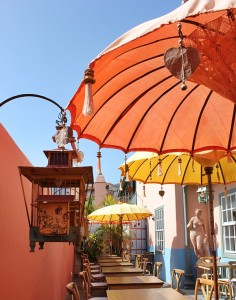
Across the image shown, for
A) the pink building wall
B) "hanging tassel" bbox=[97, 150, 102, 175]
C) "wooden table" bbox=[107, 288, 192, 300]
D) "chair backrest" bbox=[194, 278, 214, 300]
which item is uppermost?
"hanging tassel" bbox=[97, 150, 102, 175]

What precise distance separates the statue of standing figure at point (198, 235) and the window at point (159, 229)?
298 centimetres

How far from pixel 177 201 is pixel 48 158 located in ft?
29.9

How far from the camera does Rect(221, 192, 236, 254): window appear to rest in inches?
364

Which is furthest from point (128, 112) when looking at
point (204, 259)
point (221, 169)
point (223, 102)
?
point (204, 259)

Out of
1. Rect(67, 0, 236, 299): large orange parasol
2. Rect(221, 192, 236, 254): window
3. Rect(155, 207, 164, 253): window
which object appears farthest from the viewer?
Rect(155, 207, 164, 253): window

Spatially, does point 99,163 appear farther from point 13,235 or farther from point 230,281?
point 230,281

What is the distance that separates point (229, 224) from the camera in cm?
943

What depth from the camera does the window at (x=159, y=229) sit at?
13602 millimetres

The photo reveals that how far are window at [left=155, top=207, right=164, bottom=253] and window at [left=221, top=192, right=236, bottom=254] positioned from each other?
153 inches

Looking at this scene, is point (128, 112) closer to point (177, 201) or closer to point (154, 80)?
point (154, 80)

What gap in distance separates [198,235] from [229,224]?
48.8 inches

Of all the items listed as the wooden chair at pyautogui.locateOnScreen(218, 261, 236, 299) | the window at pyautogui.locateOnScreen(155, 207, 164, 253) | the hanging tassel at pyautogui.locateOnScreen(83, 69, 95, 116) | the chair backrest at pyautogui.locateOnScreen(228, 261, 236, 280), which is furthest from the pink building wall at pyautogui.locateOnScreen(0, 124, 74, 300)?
the window at pyautogui.locateOnScreen(155, 207, 164, 253)

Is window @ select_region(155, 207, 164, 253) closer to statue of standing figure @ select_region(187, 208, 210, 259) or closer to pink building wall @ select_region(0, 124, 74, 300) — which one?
statue of standing figure @ select_region(187, 208, 210, 259)

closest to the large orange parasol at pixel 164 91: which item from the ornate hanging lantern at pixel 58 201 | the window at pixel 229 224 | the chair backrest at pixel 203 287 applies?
the ornate hanging lantern at pixel 58 201
